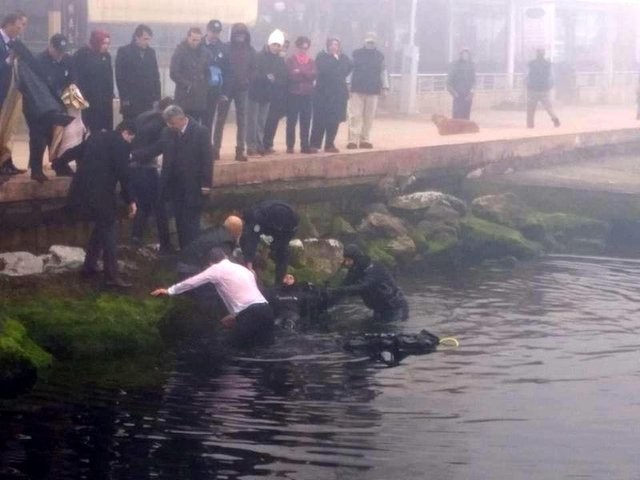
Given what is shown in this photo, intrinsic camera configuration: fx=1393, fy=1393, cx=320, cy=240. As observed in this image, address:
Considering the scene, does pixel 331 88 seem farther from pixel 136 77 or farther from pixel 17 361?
pixel 17 361

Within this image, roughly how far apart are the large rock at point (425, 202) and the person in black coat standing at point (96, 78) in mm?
5726

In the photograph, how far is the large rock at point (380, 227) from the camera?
61.5 feet

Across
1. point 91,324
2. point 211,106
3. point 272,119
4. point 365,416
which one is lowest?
point 365,416

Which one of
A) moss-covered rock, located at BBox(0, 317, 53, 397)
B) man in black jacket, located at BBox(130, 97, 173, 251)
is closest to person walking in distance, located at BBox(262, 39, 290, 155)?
man in black jacket, located at BBox(130, 97, 173, 251)

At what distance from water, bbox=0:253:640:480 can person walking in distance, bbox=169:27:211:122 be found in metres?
3.27

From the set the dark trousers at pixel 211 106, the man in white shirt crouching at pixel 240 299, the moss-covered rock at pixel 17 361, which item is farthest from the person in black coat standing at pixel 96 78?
the moss-covered rock at pixel 17 361

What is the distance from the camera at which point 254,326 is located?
1305 cm

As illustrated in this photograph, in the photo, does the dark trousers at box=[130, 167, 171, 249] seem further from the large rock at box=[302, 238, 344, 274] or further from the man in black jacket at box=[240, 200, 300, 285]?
the large rock at box=[302, 238, 344, 274]

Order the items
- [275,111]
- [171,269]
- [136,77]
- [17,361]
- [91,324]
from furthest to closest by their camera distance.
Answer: [275,111], [136,77], [171,269], [91,324], [17,361]

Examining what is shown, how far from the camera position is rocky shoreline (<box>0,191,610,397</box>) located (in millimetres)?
12344

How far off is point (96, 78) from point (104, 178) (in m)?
2.12

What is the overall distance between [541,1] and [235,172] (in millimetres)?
22936

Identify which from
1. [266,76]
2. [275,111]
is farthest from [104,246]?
[275,111]

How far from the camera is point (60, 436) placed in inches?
A: 395
